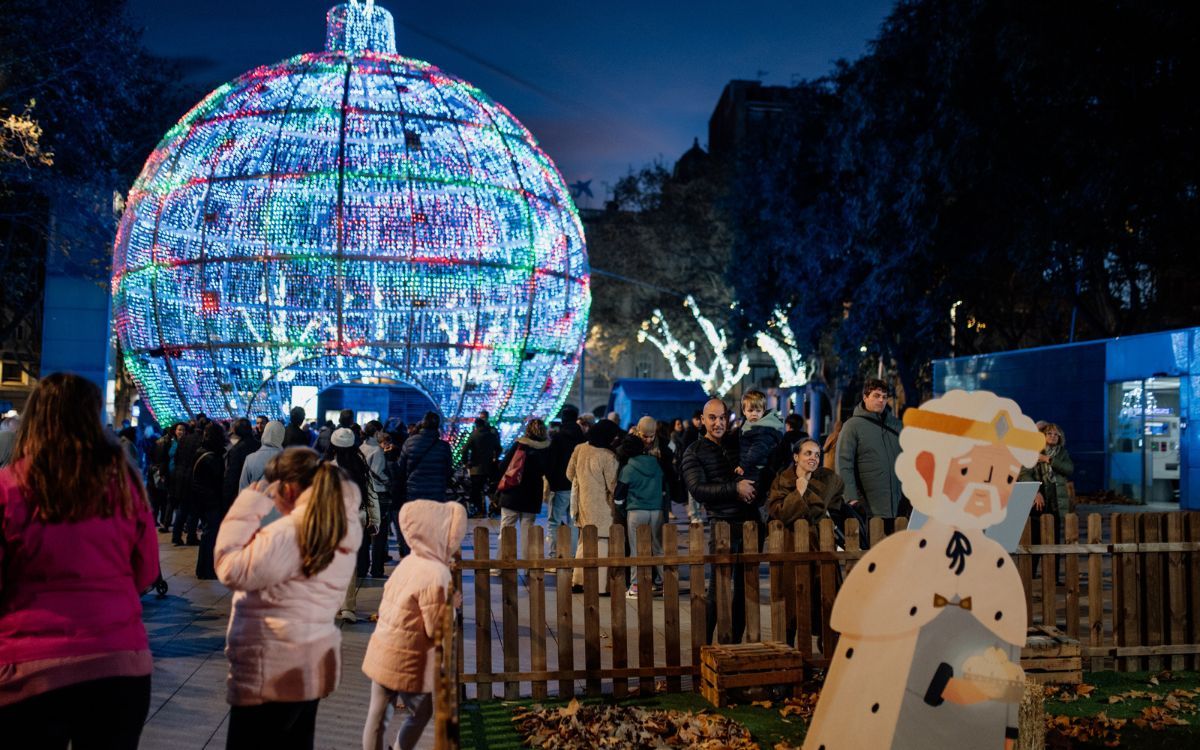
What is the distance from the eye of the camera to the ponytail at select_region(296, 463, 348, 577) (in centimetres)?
429

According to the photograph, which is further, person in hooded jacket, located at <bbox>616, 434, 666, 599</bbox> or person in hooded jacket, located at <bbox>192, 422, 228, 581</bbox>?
person in hooded jacket, located at <bbox>192, 422, 228, 581</bbox>

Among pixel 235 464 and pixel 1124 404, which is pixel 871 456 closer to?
pixel 235 464

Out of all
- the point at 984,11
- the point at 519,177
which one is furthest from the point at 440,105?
the point at 984,11

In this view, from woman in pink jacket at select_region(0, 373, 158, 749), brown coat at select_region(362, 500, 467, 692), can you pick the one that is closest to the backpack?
brown coat at select_region(362, 500, 467, 692)

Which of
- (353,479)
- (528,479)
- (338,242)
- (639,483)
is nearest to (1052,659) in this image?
(639,483)

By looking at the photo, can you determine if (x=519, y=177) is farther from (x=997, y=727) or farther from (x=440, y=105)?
(x=997, y=727)

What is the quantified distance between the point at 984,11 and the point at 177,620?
2091cm

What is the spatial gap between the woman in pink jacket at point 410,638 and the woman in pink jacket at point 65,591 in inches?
56.0

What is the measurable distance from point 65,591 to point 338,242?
1409 centimetres

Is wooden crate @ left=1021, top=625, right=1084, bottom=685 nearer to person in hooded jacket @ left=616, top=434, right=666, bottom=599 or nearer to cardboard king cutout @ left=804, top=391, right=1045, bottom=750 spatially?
cardboard king cutout @ left=804, top=391, right=1045, bottom=750

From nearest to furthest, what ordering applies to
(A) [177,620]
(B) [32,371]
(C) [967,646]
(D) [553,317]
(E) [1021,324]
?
(C) [967,646]
(A) [177,620]
(D) [553,317]
(E) [1021,324]
(B) [32,371]

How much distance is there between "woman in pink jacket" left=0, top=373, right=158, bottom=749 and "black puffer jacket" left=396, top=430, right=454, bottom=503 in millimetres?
8129

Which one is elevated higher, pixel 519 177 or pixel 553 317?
pixel 519 177

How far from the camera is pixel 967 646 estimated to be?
4.65 m
